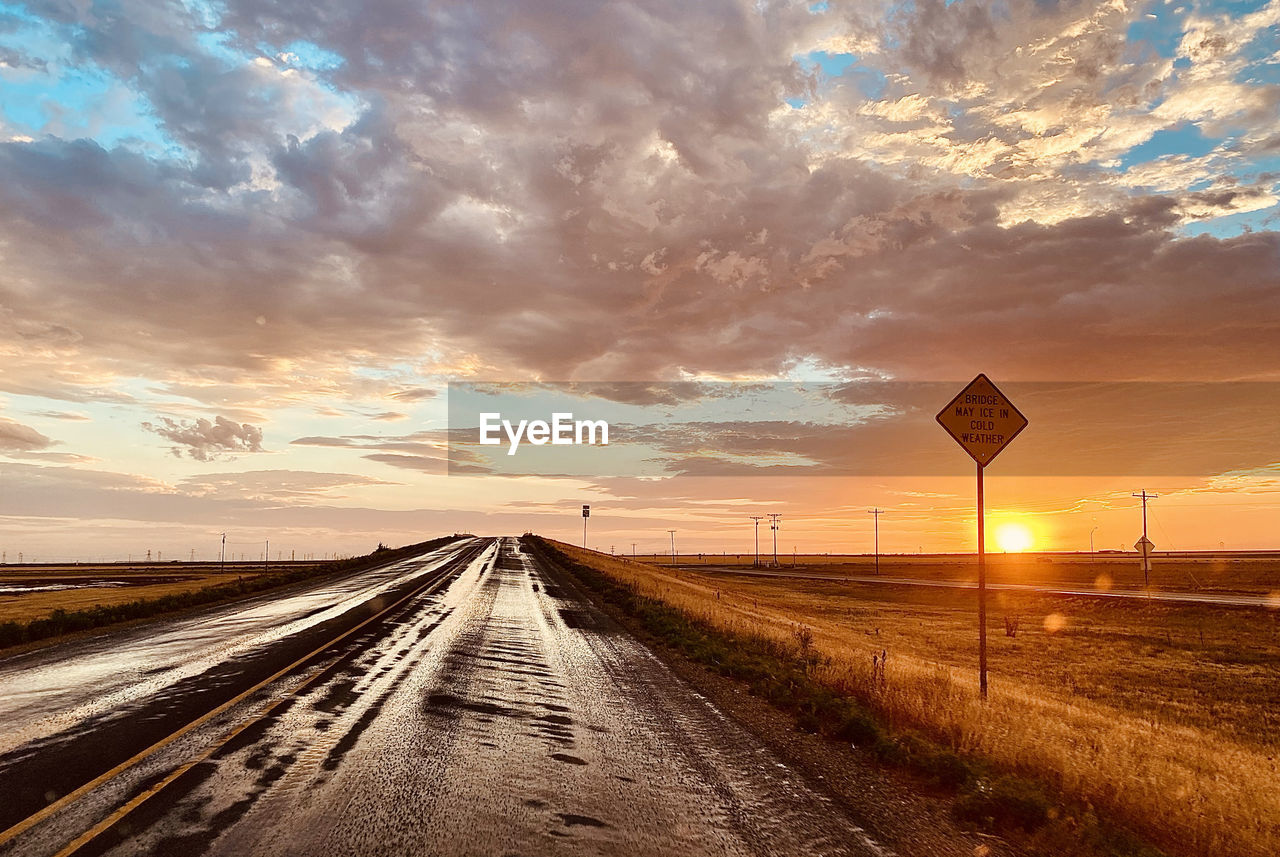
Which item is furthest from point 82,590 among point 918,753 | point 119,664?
point 918,753

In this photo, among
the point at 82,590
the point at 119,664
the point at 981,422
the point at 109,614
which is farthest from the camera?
the point at 82,590

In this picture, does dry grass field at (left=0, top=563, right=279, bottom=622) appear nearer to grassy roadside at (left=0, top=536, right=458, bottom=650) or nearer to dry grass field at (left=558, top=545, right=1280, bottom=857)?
grassy roadside at (left=0, top=536, right=458, bottom=650)

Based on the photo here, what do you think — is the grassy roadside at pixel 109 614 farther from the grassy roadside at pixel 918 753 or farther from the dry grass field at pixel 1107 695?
the dry grass field at pixel 1107 695

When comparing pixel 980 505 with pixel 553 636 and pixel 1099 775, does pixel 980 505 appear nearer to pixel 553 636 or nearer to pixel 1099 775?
pixel 1099 775

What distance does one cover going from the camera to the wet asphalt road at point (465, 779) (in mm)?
5445

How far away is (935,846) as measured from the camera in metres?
5.71

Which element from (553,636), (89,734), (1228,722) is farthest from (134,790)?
(1228,722)

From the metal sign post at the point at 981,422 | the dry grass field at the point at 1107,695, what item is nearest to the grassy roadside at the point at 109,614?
the dry grass field at the point at 1107,695

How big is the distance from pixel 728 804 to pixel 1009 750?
13.1 feet

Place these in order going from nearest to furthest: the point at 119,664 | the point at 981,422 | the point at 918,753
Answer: the point at 918,753, the point at 981,422, the point at 119,664

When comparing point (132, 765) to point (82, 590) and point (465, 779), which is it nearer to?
point (465, 779)

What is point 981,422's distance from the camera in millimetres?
11914

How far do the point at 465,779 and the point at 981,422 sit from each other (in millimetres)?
9149

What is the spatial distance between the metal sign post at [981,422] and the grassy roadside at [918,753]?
301cm
